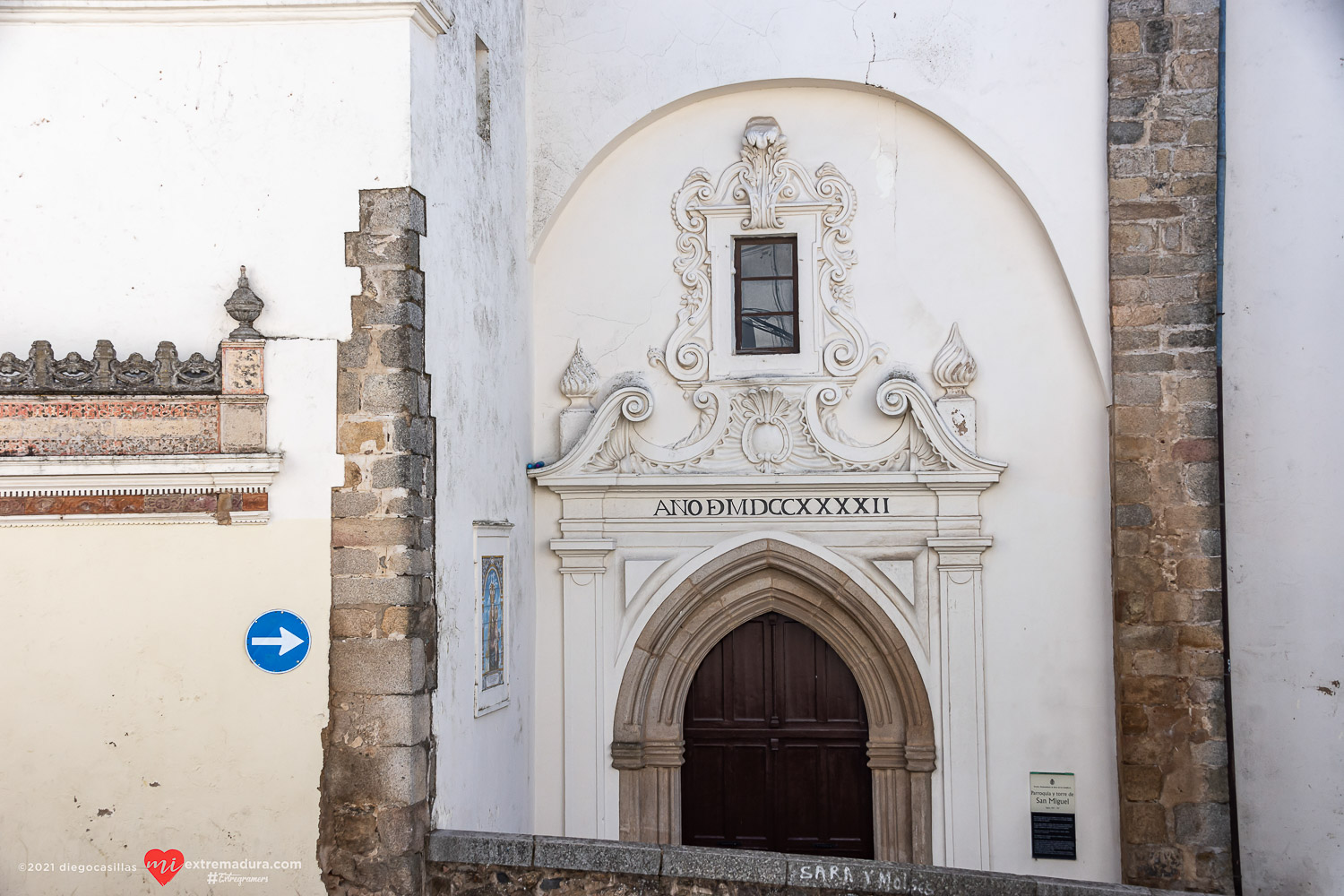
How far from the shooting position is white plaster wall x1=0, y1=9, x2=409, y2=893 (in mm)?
5254

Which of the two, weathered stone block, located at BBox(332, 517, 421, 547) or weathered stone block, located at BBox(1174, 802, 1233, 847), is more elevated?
weathered stone block, located at BBox(332, 517, 421, 547)

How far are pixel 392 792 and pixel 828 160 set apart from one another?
4.40 meters

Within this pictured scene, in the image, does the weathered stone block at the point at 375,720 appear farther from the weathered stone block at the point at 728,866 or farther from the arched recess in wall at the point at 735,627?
the arched recess in wall at the point at 735,627

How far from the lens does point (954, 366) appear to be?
277 inches

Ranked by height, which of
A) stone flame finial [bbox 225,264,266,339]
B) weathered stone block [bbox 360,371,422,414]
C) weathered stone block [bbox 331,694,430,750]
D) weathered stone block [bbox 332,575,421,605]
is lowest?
weathered stone block [bbox 331,694,430,750]

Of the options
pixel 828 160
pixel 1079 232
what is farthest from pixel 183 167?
pixel 1079 232

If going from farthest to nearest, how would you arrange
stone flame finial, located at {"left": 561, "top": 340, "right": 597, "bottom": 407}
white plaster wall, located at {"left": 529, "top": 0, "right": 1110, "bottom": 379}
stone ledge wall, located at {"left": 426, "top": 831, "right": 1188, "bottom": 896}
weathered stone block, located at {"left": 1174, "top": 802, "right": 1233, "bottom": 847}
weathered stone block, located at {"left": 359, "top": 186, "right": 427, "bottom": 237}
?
stone flame finial, located at {"left": 561, "top": 340, "right": 597, "bottom": 407} → white plaster wall, located at {"left": 529, "top": 0, "right": 1110, "bottom": 379} → weathered stone block, located at {"left": 1174, "top": 802, "right": 1233, "bottom": 847} → weathered stone block, located at {"left": 359, "top": 186, "right": 427, "bottom": 237} → stone ledge wall, located at {"left": 426, "top": 831, "right": 1188, "bottom": 896}

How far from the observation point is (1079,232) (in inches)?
273

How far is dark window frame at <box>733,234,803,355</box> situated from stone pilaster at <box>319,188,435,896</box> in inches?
95.6

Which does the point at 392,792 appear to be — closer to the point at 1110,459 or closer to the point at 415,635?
the point at 415,635

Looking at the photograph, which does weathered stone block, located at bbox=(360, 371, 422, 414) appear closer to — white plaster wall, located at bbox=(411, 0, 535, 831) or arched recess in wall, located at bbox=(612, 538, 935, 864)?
white plaster wall, located at bbox=(411, 0, 535, 831)

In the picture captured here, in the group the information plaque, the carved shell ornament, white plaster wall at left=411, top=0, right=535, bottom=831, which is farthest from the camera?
the carved shell ornament

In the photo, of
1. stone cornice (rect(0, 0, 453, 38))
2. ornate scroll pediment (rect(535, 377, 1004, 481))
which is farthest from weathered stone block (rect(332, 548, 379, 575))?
stone cornice (rect(0, 0, 453, 38))

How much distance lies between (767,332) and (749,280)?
34cm
